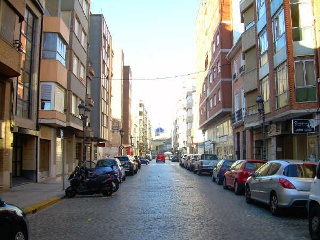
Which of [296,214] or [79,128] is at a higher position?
[79,128]

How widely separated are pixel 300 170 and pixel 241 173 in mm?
6018

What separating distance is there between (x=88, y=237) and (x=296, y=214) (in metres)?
5.92

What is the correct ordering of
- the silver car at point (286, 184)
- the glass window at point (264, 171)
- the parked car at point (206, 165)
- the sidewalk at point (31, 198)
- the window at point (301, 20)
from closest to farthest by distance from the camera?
the silver car at point (286, 184), the glass window at point (264, 171), the sidewalk at point (31, 198), the window at point (301, 20), the parked car at point (206, 165)

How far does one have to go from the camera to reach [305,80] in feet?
69.6

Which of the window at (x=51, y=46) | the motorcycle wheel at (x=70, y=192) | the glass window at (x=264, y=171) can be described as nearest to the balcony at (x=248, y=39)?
the window at (x=51, y=46)

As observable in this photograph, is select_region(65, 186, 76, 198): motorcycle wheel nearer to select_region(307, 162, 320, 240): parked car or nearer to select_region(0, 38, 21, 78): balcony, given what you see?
select_region(0, 38, 21, 78): balcony

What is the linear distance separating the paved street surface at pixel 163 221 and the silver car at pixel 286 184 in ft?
1.29

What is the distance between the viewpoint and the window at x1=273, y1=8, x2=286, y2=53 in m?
22.5

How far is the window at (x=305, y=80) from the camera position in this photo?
68.7 ft

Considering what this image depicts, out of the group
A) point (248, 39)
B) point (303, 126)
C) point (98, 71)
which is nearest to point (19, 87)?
point (303, 126)

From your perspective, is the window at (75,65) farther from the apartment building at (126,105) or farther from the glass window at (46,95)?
the apartment building at (126,105)

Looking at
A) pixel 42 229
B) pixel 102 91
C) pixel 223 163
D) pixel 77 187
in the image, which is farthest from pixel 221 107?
pixel 42 229

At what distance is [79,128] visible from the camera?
101ft

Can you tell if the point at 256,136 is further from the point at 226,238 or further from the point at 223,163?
the point at 226,238
